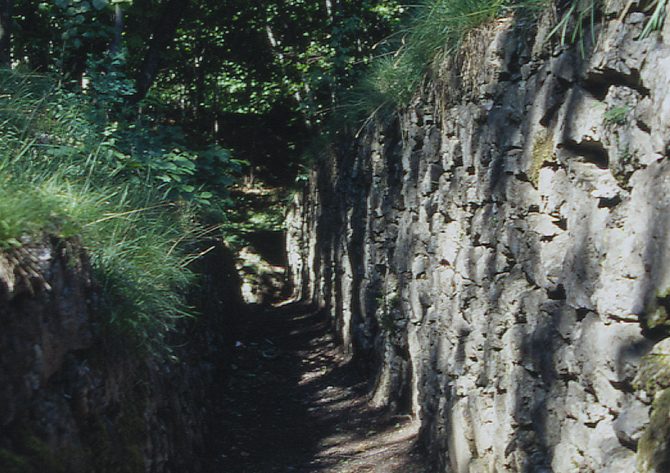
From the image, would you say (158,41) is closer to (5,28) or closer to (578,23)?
(5,28)

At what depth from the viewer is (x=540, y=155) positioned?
11.8 feet

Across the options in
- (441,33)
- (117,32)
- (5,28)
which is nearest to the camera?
(441,33)

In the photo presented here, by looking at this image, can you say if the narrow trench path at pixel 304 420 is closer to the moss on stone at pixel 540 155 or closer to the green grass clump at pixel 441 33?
the moss on stone at pixel 540 155

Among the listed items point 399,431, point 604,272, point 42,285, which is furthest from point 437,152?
point 42,285

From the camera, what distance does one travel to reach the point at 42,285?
9.82 ft

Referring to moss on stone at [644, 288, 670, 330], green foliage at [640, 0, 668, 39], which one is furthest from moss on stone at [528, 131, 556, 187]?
moss on stone at [644, 288, 670, 330]

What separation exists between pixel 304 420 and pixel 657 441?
14.7 ft

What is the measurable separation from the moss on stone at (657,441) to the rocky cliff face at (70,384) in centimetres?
202

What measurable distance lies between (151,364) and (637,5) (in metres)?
2.87

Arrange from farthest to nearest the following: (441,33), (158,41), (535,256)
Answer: (158,41), (441,33), (535,256)

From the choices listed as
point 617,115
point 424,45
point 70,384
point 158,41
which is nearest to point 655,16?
point 617,115

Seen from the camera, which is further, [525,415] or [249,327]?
[249,327]

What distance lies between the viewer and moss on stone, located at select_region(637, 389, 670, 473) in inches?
95.2

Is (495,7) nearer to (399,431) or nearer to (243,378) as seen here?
(399,431)
